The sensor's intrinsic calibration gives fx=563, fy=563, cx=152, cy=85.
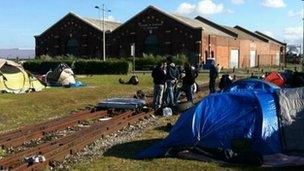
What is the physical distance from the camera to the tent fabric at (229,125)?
1112 centimetres

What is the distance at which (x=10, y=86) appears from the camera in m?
27.2

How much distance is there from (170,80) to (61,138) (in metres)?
6.82

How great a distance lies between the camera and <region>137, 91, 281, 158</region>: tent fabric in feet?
Answer: 36.5

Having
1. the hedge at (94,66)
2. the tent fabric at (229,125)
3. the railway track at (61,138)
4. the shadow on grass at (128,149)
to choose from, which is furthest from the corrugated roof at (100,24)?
the tent fabric at (229,125)

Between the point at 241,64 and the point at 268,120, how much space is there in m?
71.7

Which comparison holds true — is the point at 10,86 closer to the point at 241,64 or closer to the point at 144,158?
the point at 144,158

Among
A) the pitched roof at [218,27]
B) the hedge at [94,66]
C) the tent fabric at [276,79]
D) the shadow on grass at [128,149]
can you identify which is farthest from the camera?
the pitched roof at [218,27]

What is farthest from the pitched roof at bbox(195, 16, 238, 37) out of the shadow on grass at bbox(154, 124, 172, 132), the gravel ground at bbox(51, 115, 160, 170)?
the shadow on grass at bbox(154, 124, 172, 132)

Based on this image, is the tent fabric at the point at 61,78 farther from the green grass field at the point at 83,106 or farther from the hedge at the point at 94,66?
the hedge at the point at 94,66

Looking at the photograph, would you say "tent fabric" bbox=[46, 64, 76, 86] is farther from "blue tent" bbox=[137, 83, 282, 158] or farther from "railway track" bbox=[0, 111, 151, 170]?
"blue tent" bbox=[137, 83, 282, 158]

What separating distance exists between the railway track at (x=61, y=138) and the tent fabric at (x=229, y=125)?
1.86 meters

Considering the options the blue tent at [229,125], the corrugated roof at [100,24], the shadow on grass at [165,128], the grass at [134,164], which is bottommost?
the grass at [134,164]

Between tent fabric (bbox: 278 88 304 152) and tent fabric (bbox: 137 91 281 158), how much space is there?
0.15 meters

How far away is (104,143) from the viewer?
44.4 feet
